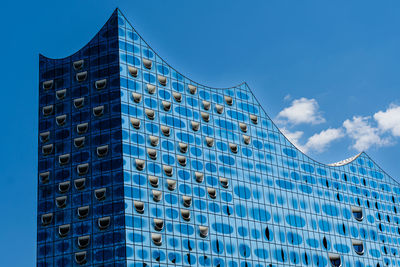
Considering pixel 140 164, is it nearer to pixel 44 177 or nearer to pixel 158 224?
pixel 158 224

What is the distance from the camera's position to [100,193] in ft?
242

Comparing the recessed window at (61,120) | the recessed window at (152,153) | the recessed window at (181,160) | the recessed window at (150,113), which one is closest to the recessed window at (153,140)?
the recessed window at (152,153)

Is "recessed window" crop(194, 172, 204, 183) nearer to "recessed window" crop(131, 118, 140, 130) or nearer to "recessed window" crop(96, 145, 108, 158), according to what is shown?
"recessed window" crop(131, 118, 140, 130)

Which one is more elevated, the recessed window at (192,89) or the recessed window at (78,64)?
the recessed window at (78,64)

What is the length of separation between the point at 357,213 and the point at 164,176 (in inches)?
1370

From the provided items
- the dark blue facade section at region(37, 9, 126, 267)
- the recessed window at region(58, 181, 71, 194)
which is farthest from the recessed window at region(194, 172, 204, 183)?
the recessed window at region(58, 181, 71, 194)

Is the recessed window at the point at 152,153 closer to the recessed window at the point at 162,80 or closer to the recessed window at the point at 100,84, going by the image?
the recessed window at the point at 100,84

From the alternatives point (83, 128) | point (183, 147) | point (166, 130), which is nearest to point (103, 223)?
point (83, 128)

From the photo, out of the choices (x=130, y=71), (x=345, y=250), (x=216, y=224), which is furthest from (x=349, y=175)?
(x=130, y=71)

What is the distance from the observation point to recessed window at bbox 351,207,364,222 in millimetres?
97625

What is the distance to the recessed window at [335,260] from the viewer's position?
3565 inches

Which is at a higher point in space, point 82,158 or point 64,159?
point 64,159

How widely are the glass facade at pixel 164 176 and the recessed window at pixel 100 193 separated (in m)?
0.16

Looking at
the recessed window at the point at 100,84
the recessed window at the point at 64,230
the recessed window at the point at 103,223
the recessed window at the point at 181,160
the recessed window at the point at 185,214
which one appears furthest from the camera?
the recessed window at the point at 100,84
